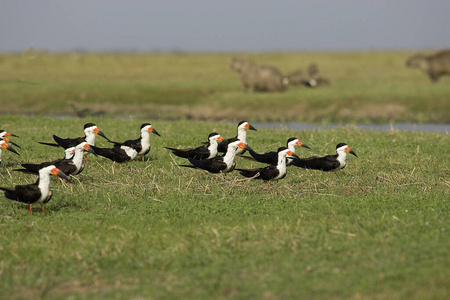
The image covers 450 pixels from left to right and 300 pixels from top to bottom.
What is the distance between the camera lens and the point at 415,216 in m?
10.2

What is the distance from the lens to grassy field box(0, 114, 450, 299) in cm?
761

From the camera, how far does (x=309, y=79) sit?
1548 inches

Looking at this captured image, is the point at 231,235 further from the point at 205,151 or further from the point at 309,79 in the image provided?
the point at 309,79

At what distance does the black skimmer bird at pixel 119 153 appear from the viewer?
47.5ft

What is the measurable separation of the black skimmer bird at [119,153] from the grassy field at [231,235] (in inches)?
12.9

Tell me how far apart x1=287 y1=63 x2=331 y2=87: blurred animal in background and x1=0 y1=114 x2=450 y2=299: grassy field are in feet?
79.8

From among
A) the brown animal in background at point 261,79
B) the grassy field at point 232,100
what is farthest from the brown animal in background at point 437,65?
the brown animal in background at point 261,79

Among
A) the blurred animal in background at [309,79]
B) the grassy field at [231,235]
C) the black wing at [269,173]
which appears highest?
the blurred animal in background at [309,79]

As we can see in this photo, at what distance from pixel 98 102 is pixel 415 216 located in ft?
88.8

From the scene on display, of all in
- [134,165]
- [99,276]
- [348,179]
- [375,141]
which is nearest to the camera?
[99,276]

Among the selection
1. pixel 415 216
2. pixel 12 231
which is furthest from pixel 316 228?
pixel 12 231

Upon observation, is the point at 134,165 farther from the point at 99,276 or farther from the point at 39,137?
the point at 99,276

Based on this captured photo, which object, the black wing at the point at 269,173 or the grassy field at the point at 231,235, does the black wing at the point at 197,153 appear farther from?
the black wing at the point at 269,173

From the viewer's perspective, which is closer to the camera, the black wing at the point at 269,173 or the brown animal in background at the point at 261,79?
the black wing at the point at 269,173
